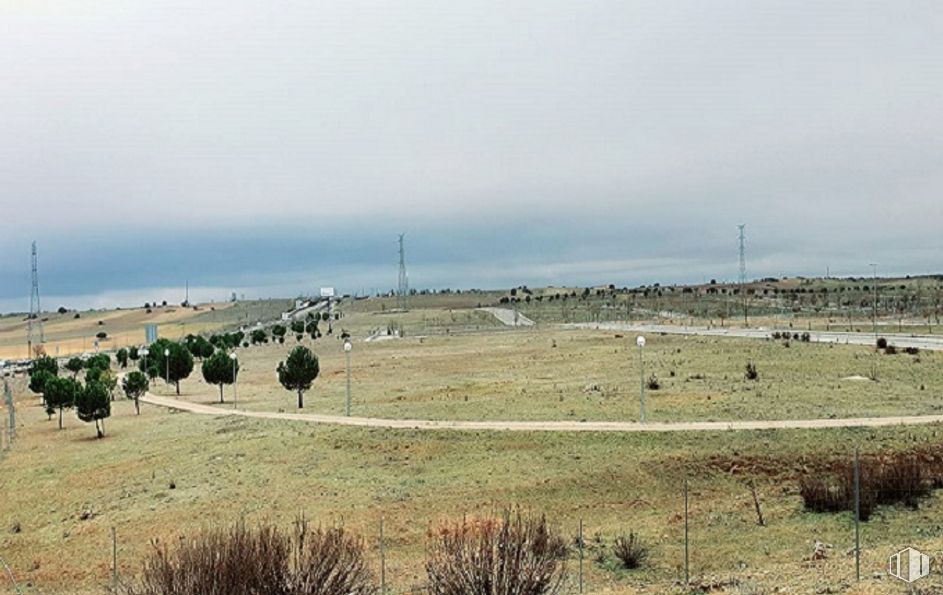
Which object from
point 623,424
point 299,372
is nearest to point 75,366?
point 299,372

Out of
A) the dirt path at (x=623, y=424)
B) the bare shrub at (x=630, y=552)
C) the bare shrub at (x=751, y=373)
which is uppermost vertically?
the bare shrub at (x=751, y=373)

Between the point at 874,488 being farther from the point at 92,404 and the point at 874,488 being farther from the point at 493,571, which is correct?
the point at 92,404

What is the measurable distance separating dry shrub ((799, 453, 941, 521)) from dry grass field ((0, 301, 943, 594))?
1.63 feet

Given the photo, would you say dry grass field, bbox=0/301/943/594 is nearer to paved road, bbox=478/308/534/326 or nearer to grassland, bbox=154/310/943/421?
grassland, bbox=154/310/943/421

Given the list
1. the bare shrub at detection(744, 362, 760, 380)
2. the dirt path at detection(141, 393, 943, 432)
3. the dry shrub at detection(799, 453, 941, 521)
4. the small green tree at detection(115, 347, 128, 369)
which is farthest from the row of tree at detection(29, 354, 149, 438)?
the dry shrub at detection(799, 453, 941, 521)

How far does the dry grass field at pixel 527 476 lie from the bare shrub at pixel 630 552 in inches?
15.7

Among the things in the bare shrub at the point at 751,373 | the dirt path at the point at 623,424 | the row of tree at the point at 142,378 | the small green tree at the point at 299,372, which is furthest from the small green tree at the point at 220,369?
the bare shrub at the point at 751,373

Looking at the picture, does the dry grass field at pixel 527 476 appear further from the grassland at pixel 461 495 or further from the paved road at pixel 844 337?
the paved road at pixel 844 337

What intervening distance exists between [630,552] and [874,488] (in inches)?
380

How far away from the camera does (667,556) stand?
25.0 metres

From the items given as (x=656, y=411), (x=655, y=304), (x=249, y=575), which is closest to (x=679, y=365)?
(x=656, y=411)

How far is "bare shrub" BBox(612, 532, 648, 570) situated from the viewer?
79.2 ft

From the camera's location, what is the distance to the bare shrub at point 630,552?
24.1 m

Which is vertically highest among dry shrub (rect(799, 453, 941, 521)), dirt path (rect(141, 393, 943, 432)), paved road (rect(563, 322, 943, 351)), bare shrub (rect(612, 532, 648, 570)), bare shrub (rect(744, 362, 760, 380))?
paved road (rect(563, 322, 943, 351))
